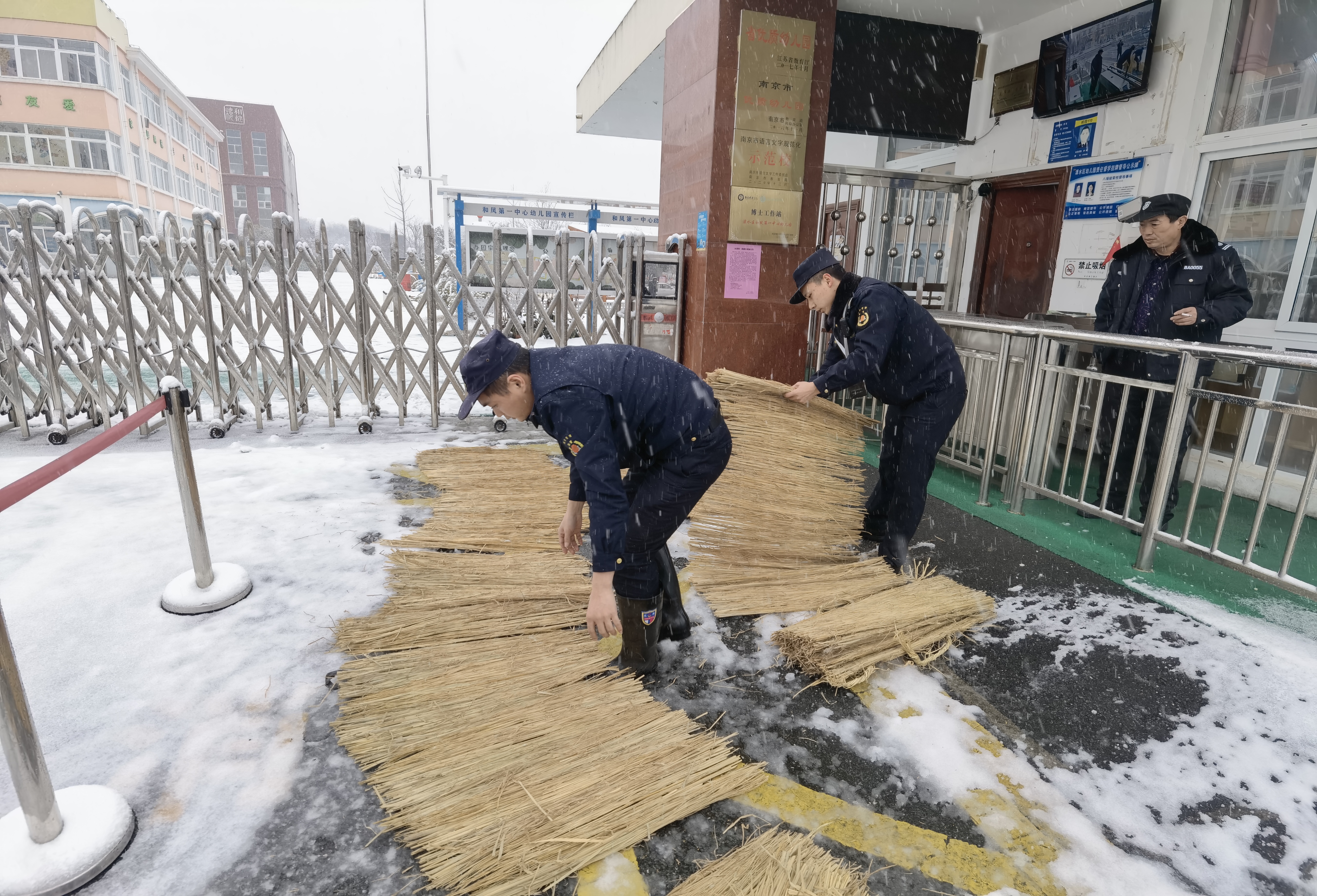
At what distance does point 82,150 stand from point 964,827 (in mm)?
37719

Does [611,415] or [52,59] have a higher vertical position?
[52,59]

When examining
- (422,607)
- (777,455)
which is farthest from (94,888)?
(777,455)

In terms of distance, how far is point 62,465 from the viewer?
2.00 metres

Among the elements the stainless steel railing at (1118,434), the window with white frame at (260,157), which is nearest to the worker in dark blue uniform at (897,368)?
the stainless steel railing at (1118,434)

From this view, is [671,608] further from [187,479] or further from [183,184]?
[183,184]

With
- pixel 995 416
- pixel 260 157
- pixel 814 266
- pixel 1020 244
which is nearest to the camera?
pixel 814 266

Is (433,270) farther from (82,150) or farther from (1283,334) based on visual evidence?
(82,150)

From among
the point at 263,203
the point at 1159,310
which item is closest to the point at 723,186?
the point at 1159,310

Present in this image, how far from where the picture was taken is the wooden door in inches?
244

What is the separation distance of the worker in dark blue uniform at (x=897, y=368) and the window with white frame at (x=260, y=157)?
73186mm

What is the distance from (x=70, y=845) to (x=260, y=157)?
7480cm

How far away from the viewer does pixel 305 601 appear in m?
3.14

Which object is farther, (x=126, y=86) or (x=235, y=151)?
(x=235, y=151)

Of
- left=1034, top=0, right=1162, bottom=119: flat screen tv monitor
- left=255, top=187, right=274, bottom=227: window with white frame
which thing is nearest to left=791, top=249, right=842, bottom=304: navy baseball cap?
left=1034, top=0, right=1162, bottom=119: flat screen tv monitor
